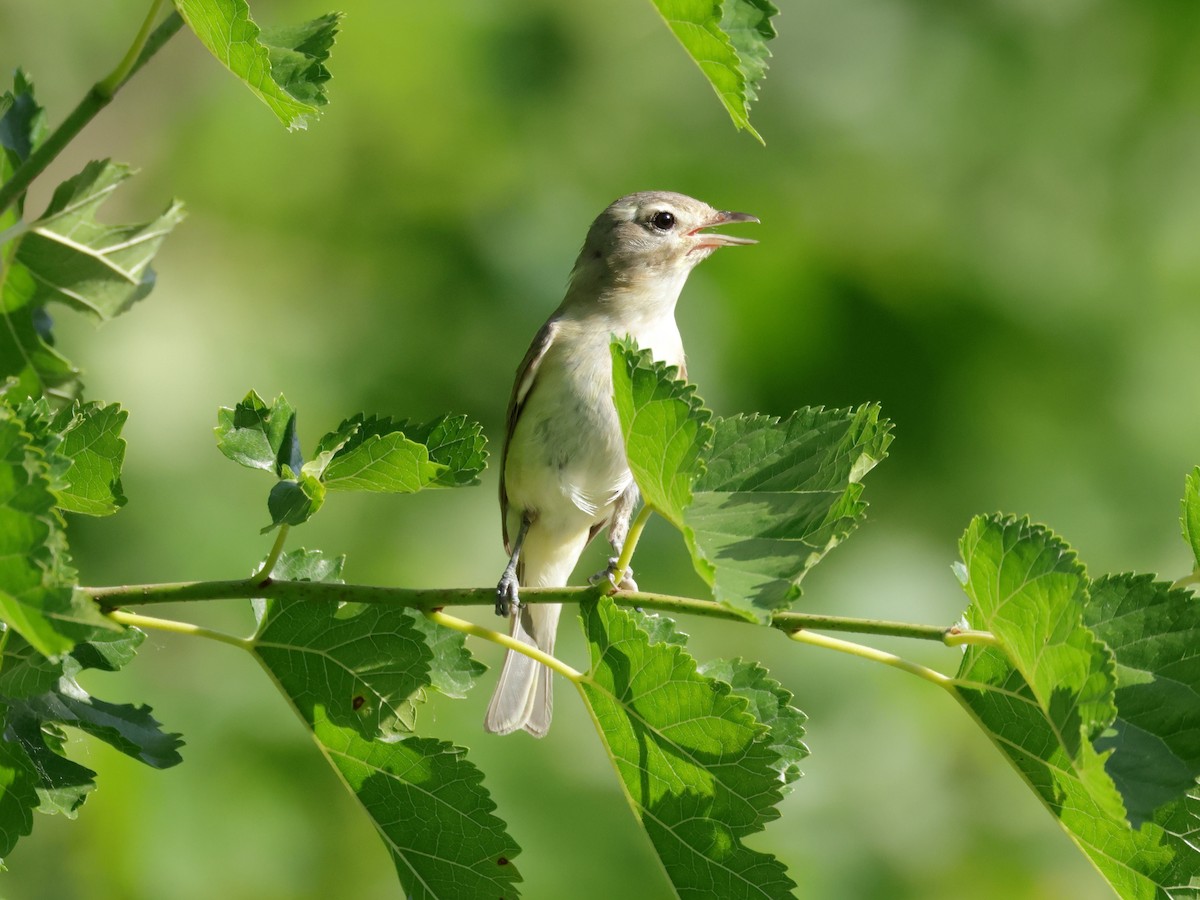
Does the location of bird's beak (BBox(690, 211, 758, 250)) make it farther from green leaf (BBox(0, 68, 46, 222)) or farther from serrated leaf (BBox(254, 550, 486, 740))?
green leaf (BBox(0, 68, 46, 222))

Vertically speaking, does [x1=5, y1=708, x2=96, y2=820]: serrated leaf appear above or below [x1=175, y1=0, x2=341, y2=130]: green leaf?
below

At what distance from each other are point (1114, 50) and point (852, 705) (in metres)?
4.98

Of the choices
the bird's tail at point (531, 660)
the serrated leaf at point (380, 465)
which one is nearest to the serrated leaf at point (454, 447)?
the serrated leaf at point (380, 465)

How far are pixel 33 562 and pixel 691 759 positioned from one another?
3.13ft

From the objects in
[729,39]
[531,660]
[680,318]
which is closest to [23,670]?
[729,39]

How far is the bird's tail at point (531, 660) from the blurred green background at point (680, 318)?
0.99m

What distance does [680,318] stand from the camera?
617 centimetres

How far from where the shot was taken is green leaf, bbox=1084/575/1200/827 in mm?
1620

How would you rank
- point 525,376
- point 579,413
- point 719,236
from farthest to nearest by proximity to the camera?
point 719,236, point 525,376, point 579,413

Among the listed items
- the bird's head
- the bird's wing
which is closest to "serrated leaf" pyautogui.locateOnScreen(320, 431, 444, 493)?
the bird's wing

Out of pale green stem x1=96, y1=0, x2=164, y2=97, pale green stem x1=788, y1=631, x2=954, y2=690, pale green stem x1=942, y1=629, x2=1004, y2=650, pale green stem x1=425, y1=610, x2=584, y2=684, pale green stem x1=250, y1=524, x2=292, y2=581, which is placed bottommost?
pale green stem x1=425, y1=610, x2=584, y2=684

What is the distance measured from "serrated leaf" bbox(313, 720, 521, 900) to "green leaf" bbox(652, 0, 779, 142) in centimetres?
102

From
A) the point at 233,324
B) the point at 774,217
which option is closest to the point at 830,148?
the point at 774,217

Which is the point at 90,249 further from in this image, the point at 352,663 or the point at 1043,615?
the point at 1043,615
